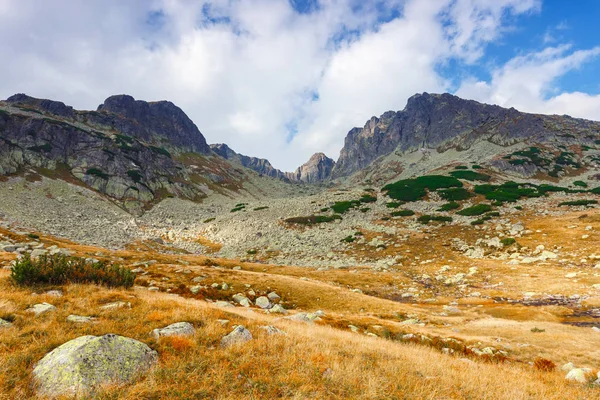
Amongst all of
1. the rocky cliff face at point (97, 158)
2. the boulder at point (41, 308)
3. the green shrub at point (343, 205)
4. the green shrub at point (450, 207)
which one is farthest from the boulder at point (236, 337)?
the rocky cliff face at point (97, 158)

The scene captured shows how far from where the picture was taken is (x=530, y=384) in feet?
25.1

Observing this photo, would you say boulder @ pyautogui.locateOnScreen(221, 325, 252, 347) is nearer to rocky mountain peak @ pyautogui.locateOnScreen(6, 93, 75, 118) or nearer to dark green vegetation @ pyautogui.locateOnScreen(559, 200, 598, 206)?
dark green vegetation @ pyautogui.locateOnScreen(559, 200, 598, 206)

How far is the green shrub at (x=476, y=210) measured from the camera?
47.2 meters

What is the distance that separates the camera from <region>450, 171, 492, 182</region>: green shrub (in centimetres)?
7325

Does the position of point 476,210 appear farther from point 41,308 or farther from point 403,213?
point 41,308

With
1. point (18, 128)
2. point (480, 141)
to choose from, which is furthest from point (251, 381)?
point (480, 141)

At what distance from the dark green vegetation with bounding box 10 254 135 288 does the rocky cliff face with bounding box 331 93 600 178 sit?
141m

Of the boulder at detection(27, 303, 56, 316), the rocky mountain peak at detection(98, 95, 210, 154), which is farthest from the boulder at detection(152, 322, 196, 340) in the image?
the rocky mountain peak at detection(98, 95, 210, 154)

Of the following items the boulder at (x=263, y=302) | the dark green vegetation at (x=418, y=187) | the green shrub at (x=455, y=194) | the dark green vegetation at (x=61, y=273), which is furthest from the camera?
the dark green vegetation at (x=418, y=187)

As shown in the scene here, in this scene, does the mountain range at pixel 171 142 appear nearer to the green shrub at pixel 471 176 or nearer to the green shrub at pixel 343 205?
the green shrub at pixel 471 176

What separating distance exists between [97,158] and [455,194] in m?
96.9

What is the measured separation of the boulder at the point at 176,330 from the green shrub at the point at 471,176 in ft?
264

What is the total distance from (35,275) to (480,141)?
147 metres

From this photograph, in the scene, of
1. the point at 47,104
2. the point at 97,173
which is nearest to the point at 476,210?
the point at 97,173
